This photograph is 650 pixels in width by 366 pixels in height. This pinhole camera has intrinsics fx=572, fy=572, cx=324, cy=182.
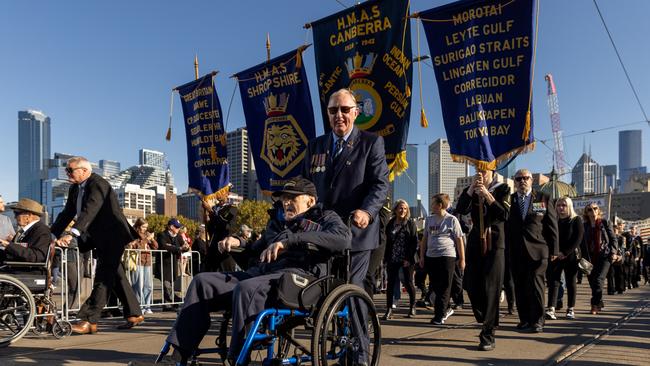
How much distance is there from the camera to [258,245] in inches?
163

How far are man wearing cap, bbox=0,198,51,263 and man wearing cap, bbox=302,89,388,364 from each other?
3751 millimetres

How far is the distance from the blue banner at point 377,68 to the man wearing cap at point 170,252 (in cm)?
402

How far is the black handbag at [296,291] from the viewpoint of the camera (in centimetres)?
346

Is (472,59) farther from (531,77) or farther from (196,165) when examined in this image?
(196,165)

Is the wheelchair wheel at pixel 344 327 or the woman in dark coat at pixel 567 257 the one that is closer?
the wheelchair wheel at pixel 344 327

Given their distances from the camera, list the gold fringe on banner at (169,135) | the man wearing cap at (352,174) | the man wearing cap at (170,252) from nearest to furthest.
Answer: the man wearing cap at (352,174)
the man wearing cap at (170,252)
the gold fringe on banner at (169,135)

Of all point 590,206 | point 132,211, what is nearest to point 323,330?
point 590,206

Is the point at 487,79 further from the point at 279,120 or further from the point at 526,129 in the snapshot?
the point at 279,120

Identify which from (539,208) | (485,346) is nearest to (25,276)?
(485,346)

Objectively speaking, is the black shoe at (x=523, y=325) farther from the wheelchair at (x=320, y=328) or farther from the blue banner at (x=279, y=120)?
the blue banner at (x=279, y=120)

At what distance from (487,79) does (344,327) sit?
4.65 metres

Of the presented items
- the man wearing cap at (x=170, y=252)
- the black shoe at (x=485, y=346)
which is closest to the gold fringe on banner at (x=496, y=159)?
the black shoe at (x=485, y=346)

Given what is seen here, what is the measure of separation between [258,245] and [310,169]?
0.83m

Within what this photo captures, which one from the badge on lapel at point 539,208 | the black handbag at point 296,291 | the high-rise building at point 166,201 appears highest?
the badge on lapel at point 539,208
